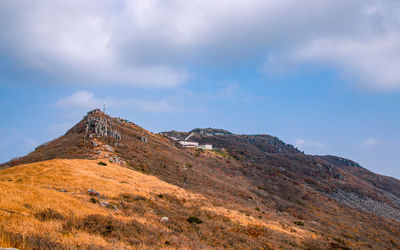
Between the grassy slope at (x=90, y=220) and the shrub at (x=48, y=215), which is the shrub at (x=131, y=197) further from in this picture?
the shrub at (x=48, y=215)

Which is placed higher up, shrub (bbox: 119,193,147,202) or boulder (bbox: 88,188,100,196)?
boulder (bbox: 88,188,100,196)

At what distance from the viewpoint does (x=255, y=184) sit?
218ft

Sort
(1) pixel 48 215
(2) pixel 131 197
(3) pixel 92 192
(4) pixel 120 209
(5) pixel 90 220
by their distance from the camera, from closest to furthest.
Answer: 1. (1) pixel 48 215
2. (5) pixel 90 220
3. (4) pixel 120 209
4. (3) pixel 92 192
5. (2) pixel 131 197

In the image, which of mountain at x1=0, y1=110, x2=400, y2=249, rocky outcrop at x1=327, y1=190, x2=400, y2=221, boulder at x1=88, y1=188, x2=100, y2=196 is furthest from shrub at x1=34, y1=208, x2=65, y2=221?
rocky outcrop at x1=327, y1=190, x2=400, y2=221

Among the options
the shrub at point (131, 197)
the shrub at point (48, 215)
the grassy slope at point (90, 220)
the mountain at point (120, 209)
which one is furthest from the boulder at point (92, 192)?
the shrub at point (48, 215)

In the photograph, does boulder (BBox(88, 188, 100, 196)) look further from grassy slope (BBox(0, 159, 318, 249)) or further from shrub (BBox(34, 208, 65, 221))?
shrub (BBox(34, 208, 65, 221))

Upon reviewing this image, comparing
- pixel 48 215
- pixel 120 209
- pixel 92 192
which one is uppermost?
pixel 92 192

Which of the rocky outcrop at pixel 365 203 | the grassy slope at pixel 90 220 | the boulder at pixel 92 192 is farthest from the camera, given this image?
the rocky outcrop at pixel 365 203

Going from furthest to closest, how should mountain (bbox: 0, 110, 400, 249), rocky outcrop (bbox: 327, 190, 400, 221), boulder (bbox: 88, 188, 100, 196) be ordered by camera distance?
rocky outcrop (bbox: 327, 190, 400, 221) → boulder (bbox: 88, 188, 100, 196) → mountain (bbox: 0, 110, 400, 249)

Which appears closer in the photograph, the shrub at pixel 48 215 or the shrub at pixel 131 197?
the shrub at pixel 48 215

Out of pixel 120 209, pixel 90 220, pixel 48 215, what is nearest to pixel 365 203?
pixel 120 209

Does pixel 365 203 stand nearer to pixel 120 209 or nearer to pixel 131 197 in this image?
pixel 131 197

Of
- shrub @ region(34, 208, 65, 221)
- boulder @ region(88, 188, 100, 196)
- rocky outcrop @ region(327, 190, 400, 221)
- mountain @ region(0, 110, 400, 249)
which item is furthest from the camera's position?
rocky outcrop @ region(327, 190, 400, 221)

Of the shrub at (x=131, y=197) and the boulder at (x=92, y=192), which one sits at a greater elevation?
the boulder at (x=92, y=192)
